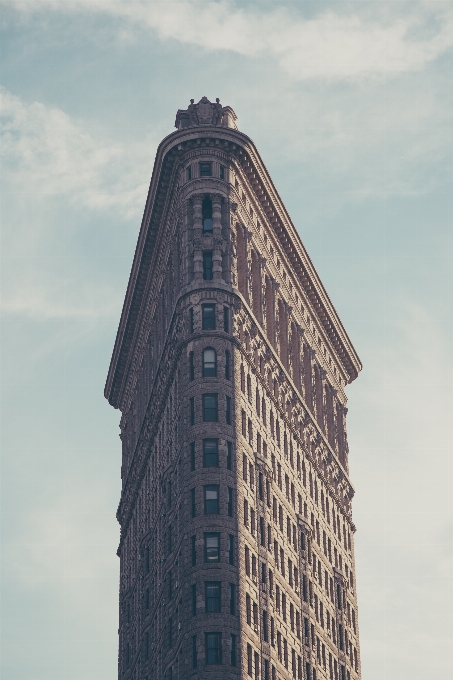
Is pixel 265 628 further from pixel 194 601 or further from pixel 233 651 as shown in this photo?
pixel 194 601

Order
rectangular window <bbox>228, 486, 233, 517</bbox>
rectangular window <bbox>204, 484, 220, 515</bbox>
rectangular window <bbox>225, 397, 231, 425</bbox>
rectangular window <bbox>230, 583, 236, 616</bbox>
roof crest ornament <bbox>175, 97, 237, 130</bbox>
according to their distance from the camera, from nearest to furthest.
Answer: rectangular window <bbox>230, 583, 236, 616</bbox> < rectangular window <bbox>204, 484, 220, 515</bbox> < rectangular window <bbox>228, 486, 233, 517</bbox> < rectangular window <bbox>225, 397, 231, 425</bbox> < roof crest ornament <bbox>175, 97, 237, 130</bbox>

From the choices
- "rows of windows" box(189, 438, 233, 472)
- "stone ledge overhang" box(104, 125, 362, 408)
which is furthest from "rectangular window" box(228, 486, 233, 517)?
"stone ledge overhang" box(104, 125, 362, 408)

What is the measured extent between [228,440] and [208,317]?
1399 centimetres

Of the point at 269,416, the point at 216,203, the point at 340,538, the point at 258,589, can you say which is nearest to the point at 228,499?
the point at 258,589

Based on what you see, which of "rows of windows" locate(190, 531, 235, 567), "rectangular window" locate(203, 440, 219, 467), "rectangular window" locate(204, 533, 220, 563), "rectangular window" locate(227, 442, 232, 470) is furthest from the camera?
"rectangular window" locate(227, 442, 232, 470)

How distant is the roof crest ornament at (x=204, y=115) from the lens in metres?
166

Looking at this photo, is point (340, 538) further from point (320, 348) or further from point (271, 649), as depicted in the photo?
point (271, 649)

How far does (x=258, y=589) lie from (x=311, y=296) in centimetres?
5241

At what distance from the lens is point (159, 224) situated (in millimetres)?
171750

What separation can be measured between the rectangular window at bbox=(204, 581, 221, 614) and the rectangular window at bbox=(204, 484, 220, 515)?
7041 mm

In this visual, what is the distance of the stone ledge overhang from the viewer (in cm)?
16150

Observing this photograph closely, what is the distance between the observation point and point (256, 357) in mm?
159250

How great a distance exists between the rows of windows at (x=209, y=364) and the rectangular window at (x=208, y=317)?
2544 millimetres

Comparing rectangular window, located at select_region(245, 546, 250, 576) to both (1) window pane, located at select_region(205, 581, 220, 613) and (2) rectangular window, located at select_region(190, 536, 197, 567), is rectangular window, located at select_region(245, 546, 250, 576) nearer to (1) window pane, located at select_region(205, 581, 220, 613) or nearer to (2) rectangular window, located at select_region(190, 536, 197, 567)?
(1) window pane, located at select_region(205, 581, 220, 613)
